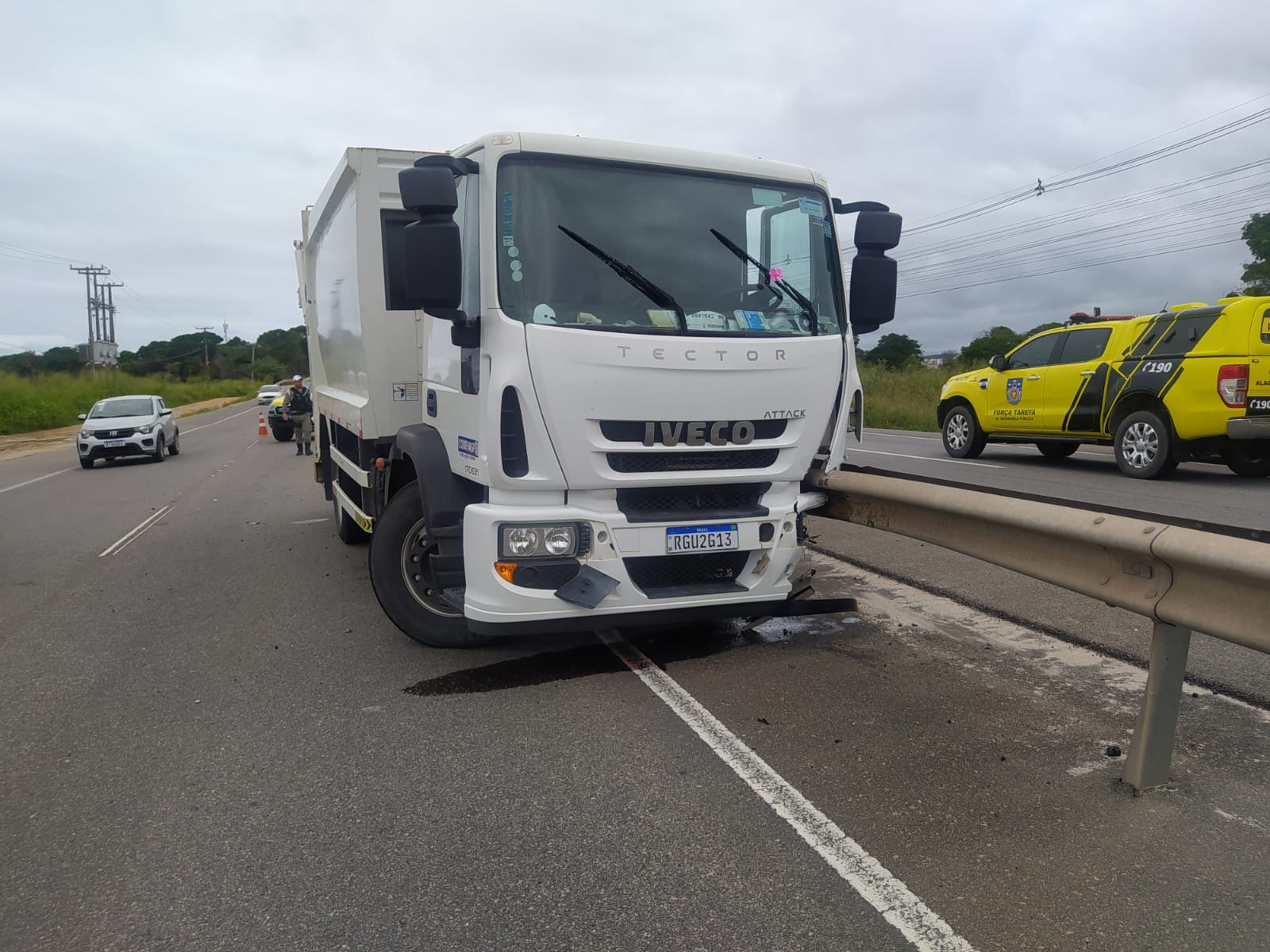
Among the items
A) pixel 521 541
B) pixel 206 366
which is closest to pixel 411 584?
pixel 521 541

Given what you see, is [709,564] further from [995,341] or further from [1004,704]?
[995,341]

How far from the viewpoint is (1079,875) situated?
2.96 metres

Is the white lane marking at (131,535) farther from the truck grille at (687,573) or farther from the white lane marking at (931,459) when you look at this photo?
the white lane marking at (931,459)

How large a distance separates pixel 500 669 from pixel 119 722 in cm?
186

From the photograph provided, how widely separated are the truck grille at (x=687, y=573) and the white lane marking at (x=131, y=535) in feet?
21.9

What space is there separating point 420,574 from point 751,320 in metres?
2.46

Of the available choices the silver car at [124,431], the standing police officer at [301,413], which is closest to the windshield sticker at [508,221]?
the standing police officer at [301,413]

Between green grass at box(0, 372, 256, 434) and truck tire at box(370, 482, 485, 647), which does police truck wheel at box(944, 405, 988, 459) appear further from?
green grass at box(0, 372, 256, 434)

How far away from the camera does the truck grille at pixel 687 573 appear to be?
477cm

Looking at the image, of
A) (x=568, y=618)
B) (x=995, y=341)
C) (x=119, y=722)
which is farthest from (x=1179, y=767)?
(x=995, y=341)

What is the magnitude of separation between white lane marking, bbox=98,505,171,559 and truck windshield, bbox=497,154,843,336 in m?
6.66

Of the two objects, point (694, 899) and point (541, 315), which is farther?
point (541, 315)

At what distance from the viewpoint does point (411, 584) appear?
5.66m

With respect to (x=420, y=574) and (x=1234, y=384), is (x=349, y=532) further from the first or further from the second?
(x=1234, y=384)
